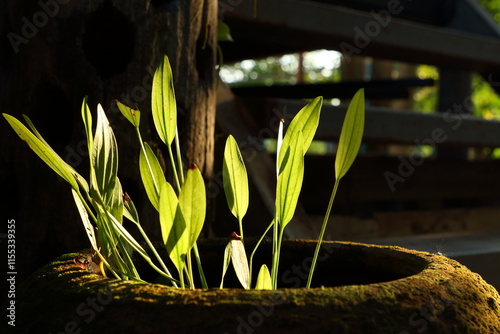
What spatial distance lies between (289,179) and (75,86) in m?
0.70

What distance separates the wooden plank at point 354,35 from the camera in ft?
7.50

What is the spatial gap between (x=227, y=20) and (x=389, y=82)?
1.09 m

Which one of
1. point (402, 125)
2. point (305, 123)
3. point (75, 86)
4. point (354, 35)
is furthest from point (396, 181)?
point (305, 123)

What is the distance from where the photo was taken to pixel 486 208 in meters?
3.62

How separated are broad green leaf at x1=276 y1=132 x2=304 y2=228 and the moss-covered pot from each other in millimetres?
245

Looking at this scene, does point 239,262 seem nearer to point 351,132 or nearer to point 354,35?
point 351,132

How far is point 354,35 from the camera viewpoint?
2471 millimetres

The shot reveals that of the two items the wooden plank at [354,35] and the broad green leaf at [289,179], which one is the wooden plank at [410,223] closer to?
the wooden plank at [354,35]

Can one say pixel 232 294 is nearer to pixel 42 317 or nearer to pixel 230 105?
pixel 42 317

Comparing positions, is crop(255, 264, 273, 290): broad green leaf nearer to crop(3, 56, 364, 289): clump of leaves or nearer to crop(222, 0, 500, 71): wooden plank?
crop(3, 56, 364, 289): clump of leaves

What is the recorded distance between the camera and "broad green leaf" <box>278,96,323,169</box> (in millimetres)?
1121

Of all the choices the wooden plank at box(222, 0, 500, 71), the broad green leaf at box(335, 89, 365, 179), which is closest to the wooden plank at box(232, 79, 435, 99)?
the wooden plank at box(222, 0, 500, 71)

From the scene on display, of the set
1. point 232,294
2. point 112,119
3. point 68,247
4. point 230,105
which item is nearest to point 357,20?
point 230,105

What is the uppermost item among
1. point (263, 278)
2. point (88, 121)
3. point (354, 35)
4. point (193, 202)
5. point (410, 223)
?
point (354, 35)
